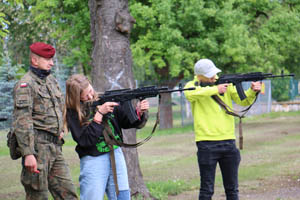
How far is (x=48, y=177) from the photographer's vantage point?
210 inches

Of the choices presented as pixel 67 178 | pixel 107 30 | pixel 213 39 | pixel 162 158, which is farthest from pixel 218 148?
pixel 213 39

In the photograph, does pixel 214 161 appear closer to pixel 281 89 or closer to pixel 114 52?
pixel 114 52

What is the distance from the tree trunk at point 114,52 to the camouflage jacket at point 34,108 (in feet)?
5.90

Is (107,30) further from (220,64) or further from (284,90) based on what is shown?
(284,90)

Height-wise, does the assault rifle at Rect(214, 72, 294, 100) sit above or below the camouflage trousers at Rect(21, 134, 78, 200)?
above

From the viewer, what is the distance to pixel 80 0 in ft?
68.7

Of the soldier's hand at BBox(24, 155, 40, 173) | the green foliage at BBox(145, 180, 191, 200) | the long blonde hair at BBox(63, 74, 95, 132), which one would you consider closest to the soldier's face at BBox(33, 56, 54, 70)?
the long blonde hair at BBox(63, 74, 95, 132)

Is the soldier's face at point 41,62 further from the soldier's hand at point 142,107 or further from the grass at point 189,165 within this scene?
the grass at point 189,165

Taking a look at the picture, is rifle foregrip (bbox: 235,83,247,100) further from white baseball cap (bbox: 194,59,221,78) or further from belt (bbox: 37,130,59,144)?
belt (bbox: 37,130,59,144)

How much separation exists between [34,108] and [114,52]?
232 centimetres

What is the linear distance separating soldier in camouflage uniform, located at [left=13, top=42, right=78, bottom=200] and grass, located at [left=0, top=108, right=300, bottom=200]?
8.92ft

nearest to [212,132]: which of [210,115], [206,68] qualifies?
[210,115]

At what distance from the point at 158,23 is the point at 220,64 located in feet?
11.4

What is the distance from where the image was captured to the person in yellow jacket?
5.57 meters
